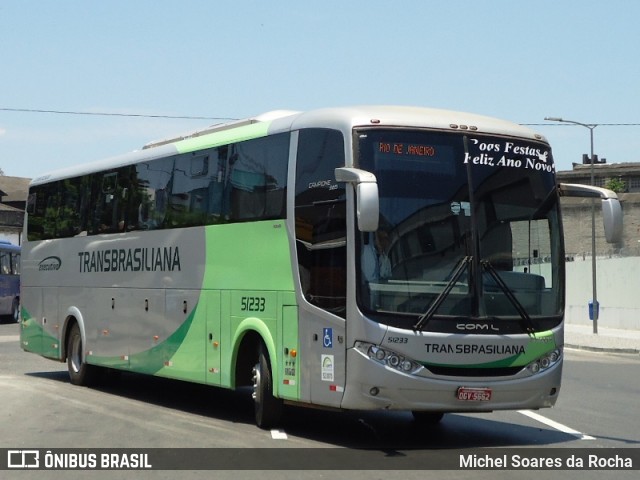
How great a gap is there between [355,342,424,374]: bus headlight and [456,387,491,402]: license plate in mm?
520

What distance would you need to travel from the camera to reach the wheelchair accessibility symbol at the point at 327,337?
38.9 ft

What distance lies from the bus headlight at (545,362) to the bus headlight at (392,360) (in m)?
1.36

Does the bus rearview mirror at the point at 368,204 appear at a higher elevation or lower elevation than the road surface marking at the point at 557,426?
higher

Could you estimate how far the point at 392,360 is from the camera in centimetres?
1134

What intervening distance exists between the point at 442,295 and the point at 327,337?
133 centimetres

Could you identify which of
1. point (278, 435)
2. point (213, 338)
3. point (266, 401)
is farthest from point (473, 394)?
point (213, 338)

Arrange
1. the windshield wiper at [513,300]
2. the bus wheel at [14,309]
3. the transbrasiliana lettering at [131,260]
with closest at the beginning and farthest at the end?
the windshield wiper at [513,300] → the transbrasiliana lettering at [131,260] → the bus wheel at [14,309]

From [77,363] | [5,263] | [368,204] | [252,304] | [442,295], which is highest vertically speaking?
[368,204]

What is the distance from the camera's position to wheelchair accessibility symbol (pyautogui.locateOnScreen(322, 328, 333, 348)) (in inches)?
467

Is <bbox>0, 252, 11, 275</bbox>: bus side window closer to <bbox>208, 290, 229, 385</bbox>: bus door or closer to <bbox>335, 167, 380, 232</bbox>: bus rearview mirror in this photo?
<bbox>208, 290, 229, 385</bbox>: bus door

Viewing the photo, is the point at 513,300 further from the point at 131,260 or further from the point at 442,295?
the point at 131,260

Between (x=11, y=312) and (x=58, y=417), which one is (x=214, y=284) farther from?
(x=11, y=312)

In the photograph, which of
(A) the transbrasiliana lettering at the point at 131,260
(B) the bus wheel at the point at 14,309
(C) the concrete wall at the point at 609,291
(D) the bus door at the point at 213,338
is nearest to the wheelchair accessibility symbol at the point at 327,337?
(D) the bus door at the point at 213,338

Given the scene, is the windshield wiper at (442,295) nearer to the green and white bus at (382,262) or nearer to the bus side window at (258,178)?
the green and white bus at (382,262)
